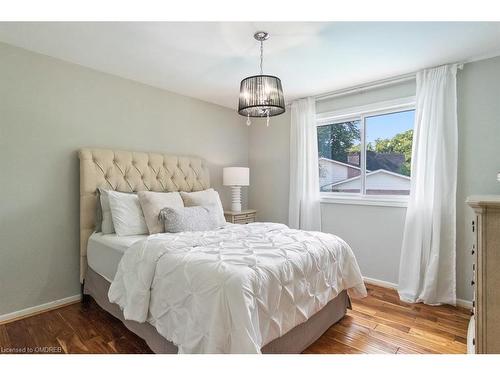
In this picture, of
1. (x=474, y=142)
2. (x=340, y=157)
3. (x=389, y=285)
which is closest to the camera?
(x=474, y=142)

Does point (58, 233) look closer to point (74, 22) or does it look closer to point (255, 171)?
point (74, 22)

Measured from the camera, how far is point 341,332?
6.64ft

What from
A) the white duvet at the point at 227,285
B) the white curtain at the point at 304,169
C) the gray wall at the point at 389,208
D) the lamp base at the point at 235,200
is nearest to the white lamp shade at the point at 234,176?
the lamp base at the point at 235,200

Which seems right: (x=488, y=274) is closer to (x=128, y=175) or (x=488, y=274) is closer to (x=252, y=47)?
(x=252, y=47)

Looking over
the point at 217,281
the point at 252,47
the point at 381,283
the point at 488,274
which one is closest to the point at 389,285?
the point at 381,283

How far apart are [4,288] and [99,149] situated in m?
1.39

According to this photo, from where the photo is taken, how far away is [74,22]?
6.18ft

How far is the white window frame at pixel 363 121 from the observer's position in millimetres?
2895

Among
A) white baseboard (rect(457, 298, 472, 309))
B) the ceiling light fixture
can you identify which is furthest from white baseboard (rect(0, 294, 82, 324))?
white baseboard (rect(457, 298, 472, 309))

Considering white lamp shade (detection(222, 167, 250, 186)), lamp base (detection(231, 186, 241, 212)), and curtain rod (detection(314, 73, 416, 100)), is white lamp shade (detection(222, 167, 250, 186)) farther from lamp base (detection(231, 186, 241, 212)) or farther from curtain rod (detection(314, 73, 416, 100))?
curtain rod (detection(314, 73, 416, 100))

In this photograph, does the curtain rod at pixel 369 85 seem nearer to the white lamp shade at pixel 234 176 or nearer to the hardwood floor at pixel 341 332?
the white lamp shade at pixel 234 176

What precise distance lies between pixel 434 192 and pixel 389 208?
50cm

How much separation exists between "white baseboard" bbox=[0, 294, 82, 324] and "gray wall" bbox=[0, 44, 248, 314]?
4cm
